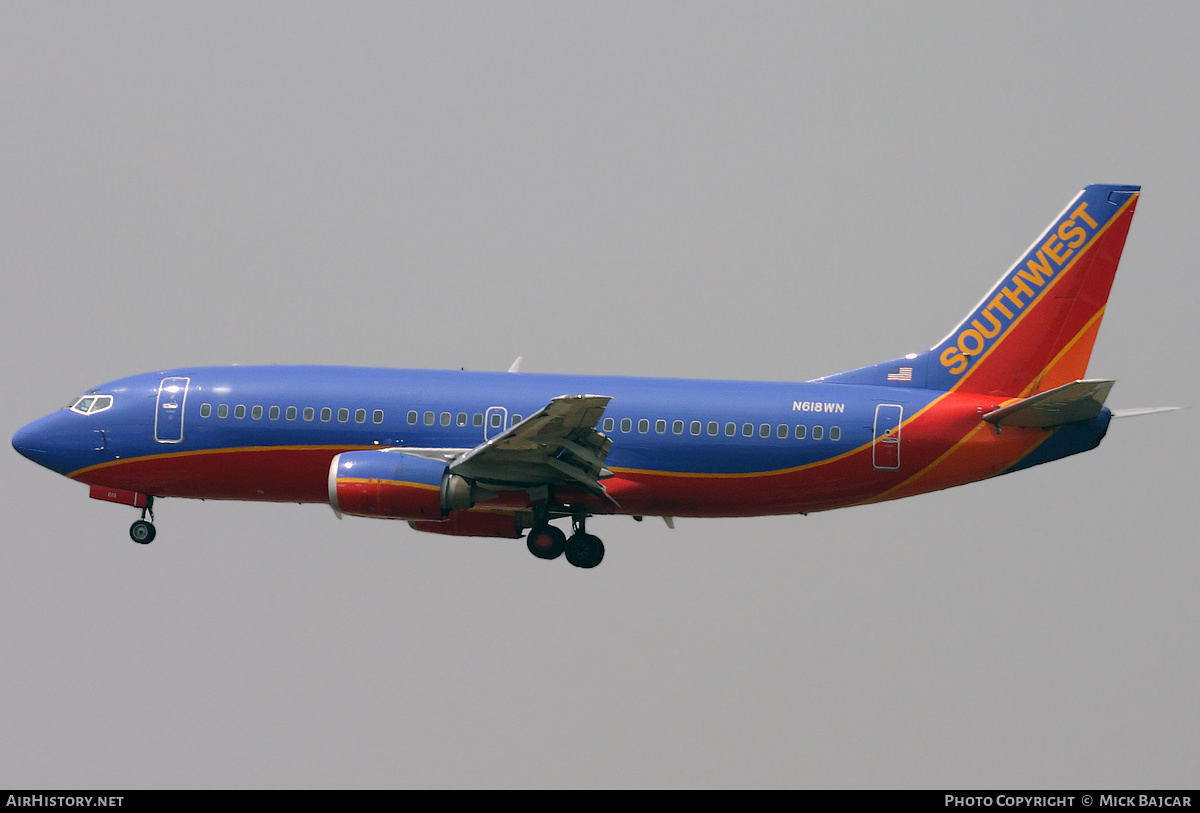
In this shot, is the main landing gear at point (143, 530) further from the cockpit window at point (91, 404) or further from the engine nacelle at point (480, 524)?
the engine nacelle at point (480, 524)

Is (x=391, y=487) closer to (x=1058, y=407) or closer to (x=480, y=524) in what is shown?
(x=480, y=524)

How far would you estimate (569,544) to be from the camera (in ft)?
127

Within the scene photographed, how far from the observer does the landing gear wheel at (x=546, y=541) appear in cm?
3847

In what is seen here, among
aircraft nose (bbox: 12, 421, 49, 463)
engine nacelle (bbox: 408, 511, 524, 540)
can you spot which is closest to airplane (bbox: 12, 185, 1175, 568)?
engine nacelle (bbox: 408, 511, 524, 540)

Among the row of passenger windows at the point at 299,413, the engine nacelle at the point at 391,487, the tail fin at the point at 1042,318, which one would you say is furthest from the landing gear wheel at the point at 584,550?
the tail fin at the point at 1042,318

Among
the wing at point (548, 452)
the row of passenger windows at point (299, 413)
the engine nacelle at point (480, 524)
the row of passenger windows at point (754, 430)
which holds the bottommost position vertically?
the engine nacelle at point (480, 524)

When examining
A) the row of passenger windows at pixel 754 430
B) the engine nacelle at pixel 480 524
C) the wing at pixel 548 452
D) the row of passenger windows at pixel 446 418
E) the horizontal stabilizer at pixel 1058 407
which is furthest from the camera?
the engine nacelle at pixel 480 524

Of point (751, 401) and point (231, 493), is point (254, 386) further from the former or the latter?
point (751, 401)

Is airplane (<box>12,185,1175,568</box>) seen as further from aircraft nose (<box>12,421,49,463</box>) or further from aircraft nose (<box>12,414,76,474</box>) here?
aircraft nose (<box>12,421,49,463</box>)

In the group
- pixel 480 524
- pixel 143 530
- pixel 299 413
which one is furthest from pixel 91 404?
pixel 480 524

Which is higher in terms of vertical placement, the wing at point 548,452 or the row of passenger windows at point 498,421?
the row of passenger windows at point 498,421

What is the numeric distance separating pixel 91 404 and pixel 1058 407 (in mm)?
24276

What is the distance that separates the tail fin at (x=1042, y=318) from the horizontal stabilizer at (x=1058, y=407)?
1286 millimetres

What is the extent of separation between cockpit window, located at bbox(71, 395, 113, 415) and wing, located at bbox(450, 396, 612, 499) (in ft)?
31.9
